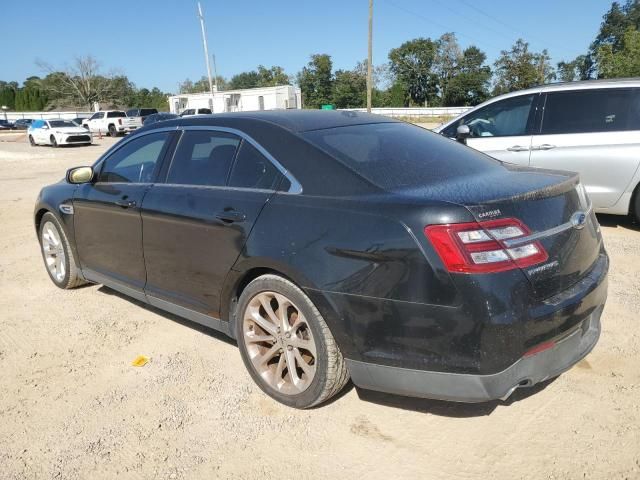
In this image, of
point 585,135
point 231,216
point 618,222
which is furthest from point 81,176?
point 618,222

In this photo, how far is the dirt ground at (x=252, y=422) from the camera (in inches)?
94.5

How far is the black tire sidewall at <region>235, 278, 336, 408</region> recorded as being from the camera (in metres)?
2.60

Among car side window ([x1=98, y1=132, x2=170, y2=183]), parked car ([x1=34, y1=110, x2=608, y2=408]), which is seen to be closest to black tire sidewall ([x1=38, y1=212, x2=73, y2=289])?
car side window ([x1=98, y1=132, x2=170, y2=183])

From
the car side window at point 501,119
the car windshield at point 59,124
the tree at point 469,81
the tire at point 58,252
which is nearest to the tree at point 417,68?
the tree at point 469,81

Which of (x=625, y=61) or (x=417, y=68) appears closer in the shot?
(x=625, y=61)

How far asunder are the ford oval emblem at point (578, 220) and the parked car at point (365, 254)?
1 cm

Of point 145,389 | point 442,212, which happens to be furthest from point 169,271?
point 442,212

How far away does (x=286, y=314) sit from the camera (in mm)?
2777

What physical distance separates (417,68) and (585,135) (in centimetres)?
8079

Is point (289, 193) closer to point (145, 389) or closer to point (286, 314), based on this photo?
point (286, 314)

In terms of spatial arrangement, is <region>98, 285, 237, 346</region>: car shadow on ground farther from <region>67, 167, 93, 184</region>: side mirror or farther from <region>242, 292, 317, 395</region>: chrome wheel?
<region>67, 167, 93, 184</region>: side mirror

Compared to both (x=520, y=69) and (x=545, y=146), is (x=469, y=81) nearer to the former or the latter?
(x=520, y=69)

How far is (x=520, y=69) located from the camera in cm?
7550

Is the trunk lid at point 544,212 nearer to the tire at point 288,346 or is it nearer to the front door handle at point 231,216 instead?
the tire at point 288,346
